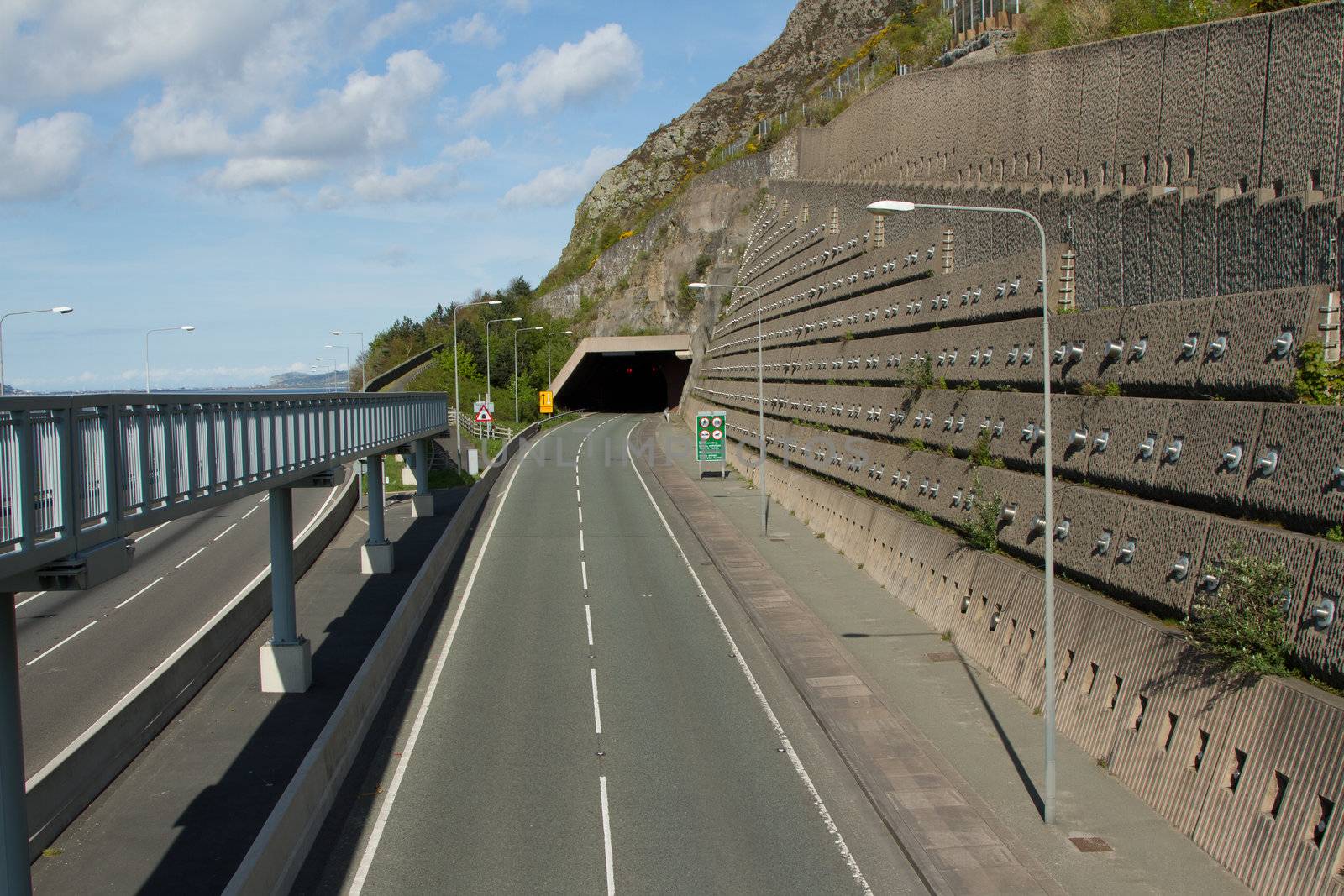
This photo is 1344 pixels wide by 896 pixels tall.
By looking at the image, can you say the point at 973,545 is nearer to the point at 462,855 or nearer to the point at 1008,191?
the point at 1008,191

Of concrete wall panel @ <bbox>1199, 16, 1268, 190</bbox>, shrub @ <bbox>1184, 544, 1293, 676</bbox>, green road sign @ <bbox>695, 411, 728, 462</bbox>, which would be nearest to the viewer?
shrub @ <bbox>1184, 544, 1293, 676</bbox>

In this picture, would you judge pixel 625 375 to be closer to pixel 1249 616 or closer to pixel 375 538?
pixel 375 538

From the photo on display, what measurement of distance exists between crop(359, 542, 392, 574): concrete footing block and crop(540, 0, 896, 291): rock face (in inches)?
4493

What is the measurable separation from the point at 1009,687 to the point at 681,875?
8.65 m

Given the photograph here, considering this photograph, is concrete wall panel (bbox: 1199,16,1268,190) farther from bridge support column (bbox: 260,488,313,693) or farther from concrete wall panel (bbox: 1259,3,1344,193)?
bridge support column (bbox: 260,488,313,693)

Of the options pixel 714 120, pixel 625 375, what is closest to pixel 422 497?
pixel 625 375

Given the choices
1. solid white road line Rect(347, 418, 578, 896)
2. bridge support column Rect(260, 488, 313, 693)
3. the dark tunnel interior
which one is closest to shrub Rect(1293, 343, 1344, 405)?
solid white road line Rect(347, 418, 578, 896)

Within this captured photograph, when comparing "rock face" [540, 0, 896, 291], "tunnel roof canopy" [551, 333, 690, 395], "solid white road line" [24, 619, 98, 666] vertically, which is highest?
"rock face" [540, 0, 896, 291]

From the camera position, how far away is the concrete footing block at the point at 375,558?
119 feet

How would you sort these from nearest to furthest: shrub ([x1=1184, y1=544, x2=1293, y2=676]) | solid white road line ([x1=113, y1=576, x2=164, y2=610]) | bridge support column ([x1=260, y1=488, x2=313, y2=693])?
shrub ([x1=1184, y1=544, x2=1293, y2=676]) < bridge support column ([x1=260, y1=488, x2=313, y2=693]) < solid white road line ([x1=113, y1=576, x2=164, y2=610])

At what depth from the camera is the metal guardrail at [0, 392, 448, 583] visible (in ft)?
34.1

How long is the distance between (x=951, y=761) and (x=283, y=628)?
44.9 ft

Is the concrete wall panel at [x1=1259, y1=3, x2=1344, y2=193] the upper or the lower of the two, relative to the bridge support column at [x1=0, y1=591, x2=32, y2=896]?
upper

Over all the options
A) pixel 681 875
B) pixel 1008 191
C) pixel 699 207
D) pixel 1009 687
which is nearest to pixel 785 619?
pixel 1009 687
